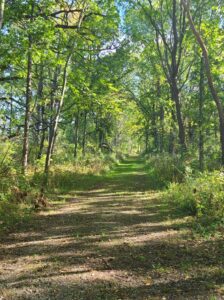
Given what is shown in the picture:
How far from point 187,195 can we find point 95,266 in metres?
5.39

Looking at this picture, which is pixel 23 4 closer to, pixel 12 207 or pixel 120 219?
pixel 12 207

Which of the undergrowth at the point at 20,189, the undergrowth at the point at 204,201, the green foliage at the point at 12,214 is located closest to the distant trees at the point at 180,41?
the undergrowth at the point at 204,201

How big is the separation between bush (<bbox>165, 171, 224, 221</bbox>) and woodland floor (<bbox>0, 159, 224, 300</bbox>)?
1.77ft


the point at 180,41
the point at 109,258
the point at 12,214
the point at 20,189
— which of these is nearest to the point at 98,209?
the point at 20,189

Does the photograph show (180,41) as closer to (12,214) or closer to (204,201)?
(204,201)

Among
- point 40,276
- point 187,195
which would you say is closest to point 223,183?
point 187,195

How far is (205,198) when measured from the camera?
29.7 ft

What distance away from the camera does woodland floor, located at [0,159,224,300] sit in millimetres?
4613

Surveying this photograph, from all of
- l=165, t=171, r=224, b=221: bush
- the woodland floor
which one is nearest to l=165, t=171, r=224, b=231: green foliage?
l=165, t=171, r=224, b=221: bush

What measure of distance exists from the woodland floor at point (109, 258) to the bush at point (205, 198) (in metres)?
0.54

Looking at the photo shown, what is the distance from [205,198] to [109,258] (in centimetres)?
417

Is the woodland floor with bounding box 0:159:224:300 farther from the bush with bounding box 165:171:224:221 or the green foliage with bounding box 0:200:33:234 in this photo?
the bush with bounding box 165:171:224:221

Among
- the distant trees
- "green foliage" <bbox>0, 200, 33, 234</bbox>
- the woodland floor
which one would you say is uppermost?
the distant trees

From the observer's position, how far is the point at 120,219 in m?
9.20
